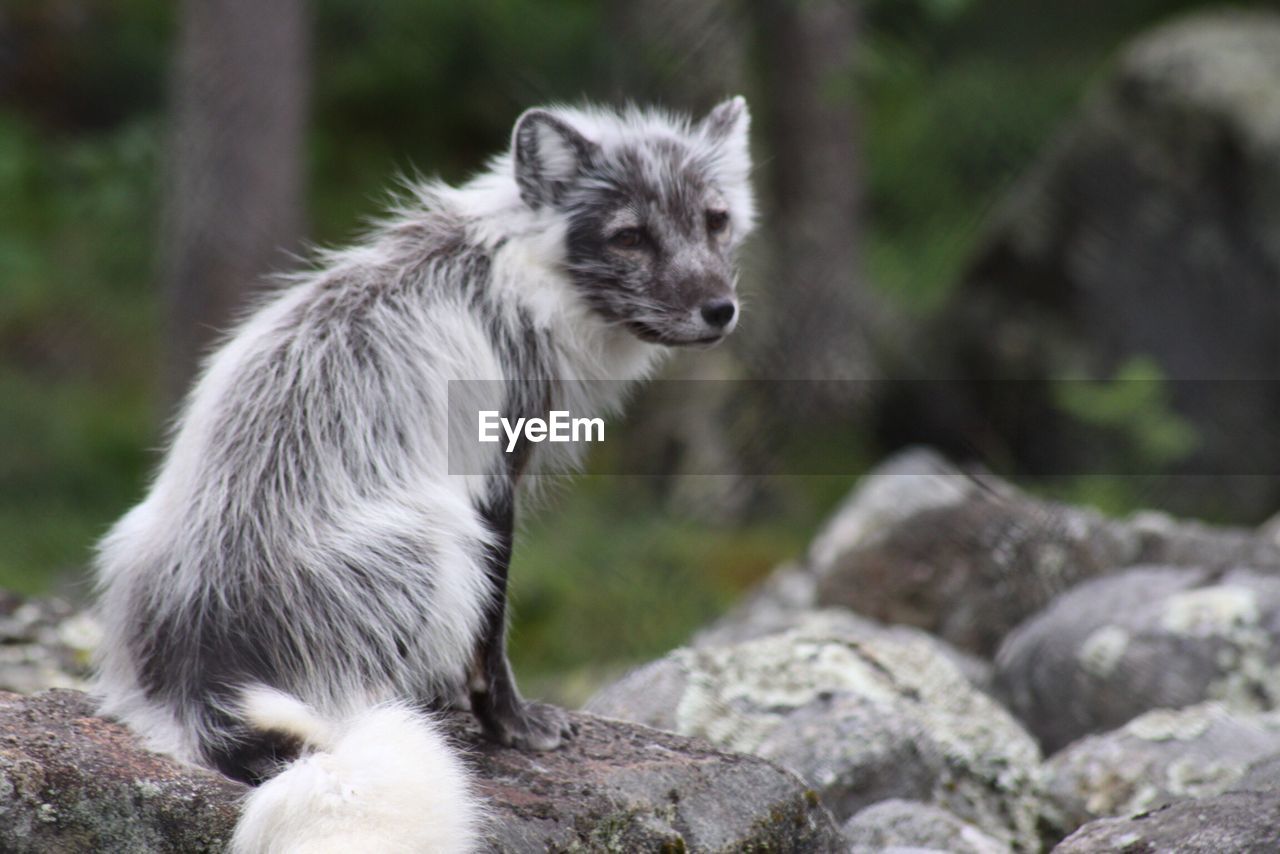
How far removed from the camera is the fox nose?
339 centimetres

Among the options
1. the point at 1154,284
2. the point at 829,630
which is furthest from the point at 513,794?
the point at 1154,284

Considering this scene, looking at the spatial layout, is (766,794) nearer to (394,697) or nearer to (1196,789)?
(394,697)

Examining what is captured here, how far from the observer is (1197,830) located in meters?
2.95

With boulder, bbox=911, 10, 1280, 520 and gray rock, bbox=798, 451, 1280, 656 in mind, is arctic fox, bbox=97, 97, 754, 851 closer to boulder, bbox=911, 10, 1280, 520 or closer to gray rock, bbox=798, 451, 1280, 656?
gray rock, bbox=798, 451, 1280, 656

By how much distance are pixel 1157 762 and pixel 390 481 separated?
7.07 feet

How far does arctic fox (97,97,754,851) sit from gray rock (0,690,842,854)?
0.37 ft

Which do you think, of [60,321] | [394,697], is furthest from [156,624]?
[60,321]

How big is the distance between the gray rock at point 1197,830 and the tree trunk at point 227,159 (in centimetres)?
584

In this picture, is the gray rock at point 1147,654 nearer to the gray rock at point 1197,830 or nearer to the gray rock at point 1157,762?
the gray rock at point 1157,762

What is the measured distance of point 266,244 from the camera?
8016 millimetres

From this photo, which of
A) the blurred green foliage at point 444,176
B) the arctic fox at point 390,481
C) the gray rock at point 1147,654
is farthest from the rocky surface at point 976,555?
the arctic fox at point 390,481

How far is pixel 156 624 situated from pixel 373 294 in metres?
0.90

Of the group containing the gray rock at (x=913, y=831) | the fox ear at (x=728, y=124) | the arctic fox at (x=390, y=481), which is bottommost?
the gray rock at (x=913, y=831)

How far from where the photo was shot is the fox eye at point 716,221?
11.8ft
